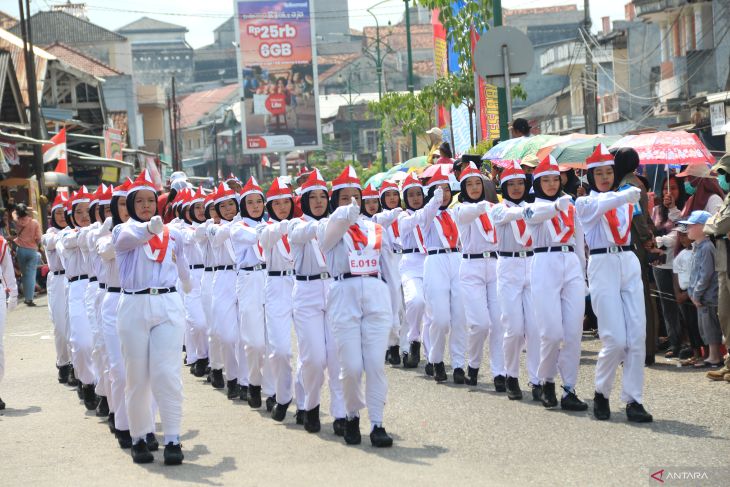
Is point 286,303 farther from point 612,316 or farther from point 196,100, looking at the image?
point 196,100

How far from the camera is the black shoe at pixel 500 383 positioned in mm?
11641

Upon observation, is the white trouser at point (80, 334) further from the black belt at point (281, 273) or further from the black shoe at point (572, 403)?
the black shoe at point (572, 403)

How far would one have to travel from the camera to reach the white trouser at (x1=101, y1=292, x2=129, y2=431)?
963 centimetres

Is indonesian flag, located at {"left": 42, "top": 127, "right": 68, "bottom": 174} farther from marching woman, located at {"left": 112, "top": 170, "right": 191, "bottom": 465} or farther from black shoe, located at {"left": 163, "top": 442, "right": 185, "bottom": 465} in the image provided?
black shoe, located at {"left": 163, "top": 442, "right": 185, "bottom": 465}

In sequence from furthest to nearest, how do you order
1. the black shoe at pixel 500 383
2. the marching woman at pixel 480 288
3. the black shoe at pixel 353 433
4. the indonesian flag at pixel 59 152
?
the indonesian flag at pixel 59 152 < the marching woman at pixel 480 288 < the black shoe at pixel 500 383 < the black shoe at pixel 353 433

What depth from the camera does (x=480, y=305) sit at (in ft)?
40.0

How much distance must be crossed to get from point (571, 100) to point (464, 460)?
52286 mm

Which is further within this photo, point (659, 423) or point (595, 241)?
point (595, 241)

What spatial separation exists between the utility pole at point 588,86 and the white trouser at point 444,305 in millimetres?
26949

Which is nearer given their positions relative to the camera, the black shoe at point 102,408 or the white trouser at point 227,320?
the black shoe at point 102,408

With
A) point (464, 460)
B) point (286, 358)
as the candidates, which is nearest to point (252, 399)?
point (286, 358)

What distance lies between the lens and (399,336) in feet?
47.3

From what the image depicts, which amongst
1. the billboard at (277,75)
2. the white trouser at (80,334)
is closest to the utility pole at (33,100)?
the white trouser at (80,334)

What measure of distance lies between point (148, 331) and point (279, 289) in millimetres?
2155
